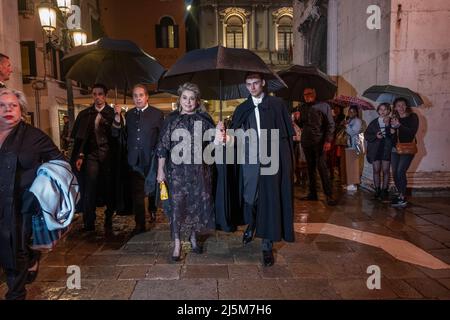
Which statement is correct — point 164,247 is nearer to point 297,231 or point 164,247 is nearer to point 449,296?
point 297,231

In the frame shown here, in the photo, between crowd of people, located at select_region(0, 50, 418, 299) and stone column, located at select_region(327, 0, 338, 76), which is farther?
stone column, located at select_region(327, 0, 338, 76)

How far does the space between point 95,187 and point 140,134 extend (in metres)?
1.06

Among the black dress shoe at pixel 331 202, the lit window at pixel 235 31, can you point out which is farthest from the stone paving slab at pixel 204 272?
the lit window at pixel 235 31

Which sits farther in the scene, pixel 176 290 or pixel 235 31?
pixel 235 31

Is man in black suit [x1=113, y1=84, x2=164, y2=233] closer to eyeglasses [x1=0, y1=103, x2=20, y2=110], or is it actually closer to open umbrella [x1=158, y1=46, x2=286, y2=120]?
open umbrella [x1=158, y1=46, x2=286, y2=120]

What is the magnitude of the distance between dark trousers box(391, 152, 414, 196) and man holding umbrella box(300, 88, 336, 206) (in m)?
1.22

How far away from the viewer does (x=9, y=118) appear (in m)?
2.95

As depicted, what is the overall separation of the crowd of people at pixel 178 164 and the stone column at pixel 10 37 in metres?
4.10

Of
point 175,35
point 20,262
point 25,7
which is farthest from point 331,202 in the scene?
point 175,35

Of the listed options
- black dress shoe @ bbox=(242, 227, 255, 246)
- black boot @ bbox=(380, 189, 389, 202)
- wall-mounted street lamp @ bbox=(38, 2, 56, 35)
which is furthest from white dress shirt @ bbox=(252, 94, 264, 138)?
wall-mounted street lamp @ bbox=(38, 2, 56, 35)

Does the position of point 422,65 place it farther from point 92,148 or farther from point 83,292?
point 83,292

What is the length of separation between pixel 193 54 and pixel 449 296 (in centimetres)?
358

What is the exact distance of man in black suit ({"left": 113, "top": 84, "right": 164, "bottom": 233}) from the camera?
509 centimetres

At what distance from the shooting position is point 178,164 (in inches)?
163
